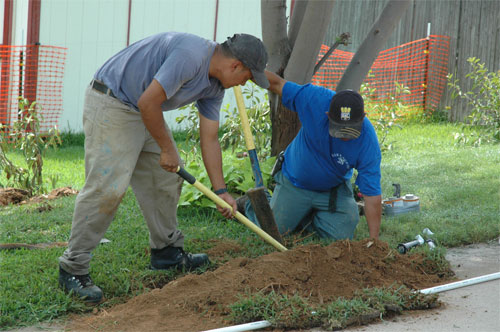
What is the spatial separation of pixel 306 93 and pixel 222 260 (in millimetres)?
1524

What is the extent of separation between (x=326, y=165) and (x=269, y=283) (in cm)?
161

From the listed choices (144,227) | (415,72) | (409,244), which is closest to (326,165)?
(409,244)

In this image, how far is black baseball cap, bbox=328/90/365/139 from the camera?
4.42 meters

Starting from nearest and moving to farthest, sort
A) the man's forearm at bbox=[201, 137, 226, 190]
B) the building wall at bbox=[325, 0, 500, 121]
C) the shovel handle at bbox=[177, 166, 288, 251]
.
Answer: the shovel handle at bbox=[177, 166, 288, 251] < the man's forearm at bbox=[201, 137, 226, 190] < the building wall at bbox=[325, 0, 500, 121]

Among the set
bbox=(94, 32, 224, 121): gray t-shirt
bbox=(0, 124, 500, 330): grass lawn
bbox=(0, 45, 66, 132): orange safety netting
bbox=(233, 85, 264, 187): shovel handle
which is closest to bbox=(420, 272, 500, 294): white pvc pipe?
bbox=(0, 124, 500, 330): grass lawn

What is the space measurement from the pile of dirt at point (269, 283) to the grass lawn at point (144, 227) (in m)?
0.37

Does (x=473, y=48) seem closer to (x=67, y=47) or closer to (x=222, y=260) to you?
(x=67, y=47)

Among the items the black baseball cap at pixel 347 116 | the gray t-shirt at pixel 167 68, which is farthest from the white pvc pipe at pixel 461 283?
the gray t-shirt at pixel 167 68

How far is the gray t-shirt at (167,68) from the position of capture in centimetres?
353

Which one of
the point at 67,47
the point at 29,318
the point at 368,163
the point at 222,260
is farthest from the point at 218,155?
the point at 67,47

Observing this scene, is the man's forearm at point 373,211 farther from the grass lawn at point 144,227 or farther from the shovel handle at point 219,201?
the shovel handle at point 219,201

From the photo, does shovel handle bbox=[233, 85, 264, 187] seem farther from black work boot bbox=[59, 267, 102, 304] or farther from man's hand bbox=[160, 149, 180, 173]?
black work boot bbox=[59, 267, 102, 304]

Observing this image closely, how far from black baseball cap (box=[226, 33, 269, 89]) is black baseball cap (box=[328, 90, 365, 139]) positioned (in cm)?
96

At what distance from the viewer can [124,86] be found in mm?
3820
